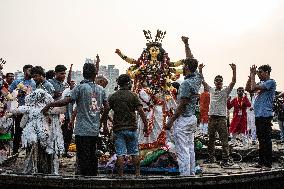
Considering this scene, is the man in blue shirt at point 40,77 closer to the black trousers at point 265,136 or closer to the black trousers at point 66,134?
the black trousers at point 66,134

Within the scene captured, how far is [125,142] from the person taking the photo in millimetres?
6750

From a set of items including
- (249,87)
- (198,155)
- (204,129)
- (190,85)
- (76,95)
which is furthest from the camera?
(204,129)

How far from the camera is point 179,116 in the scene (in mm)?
6828

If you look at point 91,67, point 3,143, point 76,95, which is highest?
point 91,67

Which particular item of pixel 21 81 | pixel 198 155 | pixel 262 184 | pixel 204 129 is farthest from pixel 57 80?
pixel 204 129

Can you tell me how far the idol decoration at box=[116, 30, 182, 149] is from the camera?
9.88 metres

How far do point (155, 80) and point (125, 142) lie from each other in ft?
11.8

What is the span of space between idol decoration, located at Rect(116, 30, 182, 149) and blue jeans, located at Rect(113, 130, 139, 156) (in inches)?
113

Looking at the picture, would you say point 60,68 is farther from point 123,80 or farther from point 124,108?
point 124,108

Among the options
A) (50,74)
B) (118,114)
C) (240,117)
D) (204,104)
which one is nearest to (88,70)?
(118,114)

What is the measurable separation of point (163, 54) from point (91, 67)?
4185 mm

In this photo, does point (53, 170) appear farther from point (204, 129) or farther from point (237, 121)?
point (204, 129)

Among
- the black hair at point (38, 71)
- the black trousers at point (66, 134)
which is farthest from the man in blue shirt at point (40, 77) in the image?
the black trousers at point (66, 134)

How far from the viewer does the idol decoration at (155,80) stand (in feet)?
32.4
